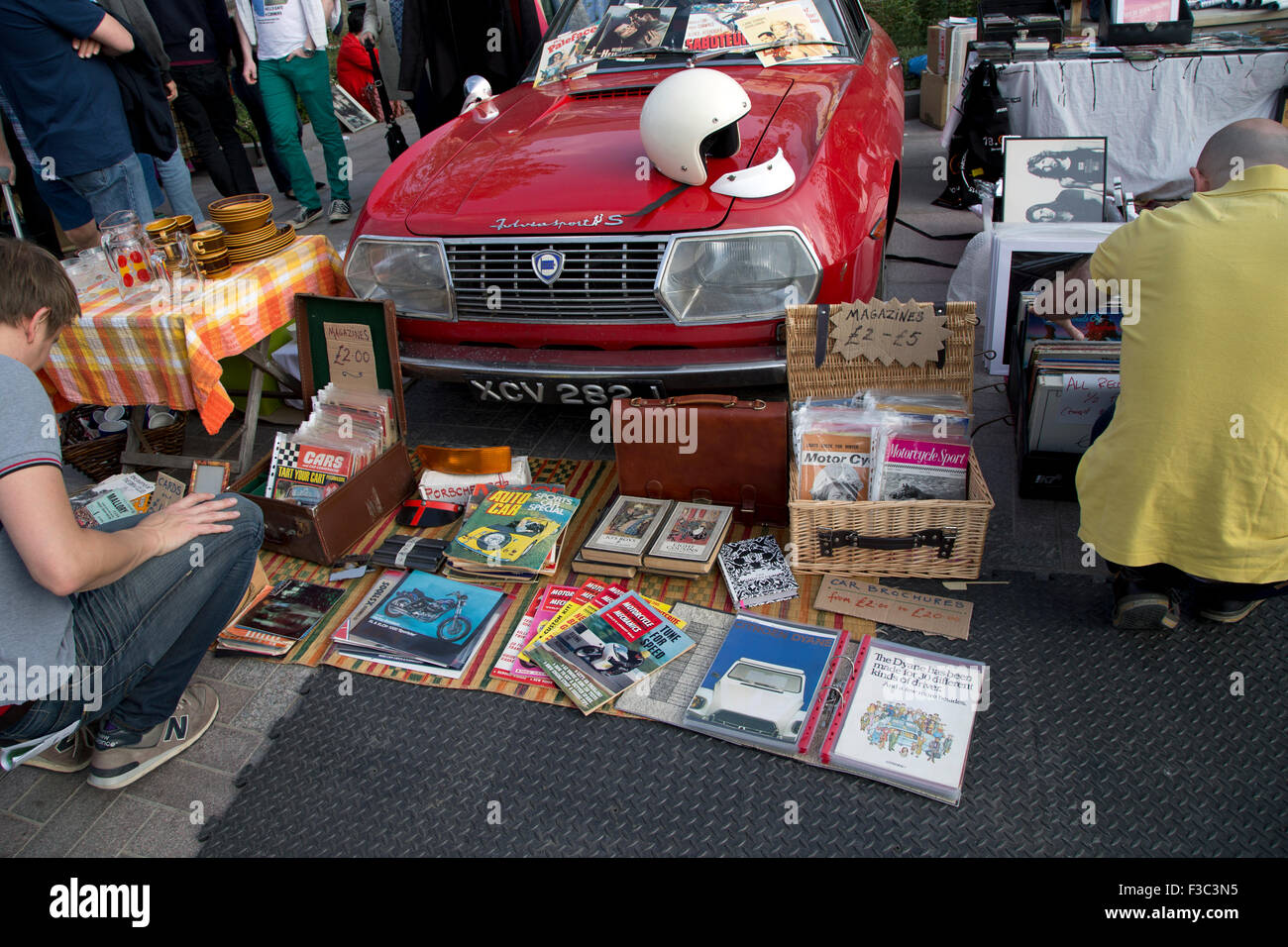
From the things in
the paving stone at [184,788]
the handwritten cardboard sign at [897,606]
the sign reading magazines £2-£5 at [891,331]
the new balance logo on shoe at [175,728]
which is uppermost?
the sign reading magazines £2-£5 at [891,331]

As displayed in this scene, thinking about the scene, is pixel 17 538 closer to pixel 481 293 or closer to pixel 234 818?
pixel 234 818

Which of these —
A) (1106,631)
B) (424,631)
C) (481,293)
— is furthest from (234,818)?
(1106,631)

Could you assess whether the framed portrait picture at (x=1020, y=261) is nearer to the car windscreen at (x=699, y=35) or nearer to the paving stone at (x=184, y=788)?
the car windscreen at (x=699, y=35)

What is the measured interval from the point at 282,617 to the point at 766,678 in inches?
66.3

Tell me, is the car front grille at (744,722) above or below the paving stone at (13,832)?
above

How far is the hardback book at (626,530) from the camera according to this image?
2.91m

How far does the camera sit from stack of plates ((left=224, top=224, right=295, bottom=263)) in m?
3.41

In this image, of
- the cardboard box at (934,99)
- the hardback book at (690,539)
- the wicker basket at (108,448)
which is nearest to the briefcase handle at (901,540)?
the hardback book at (690,539)

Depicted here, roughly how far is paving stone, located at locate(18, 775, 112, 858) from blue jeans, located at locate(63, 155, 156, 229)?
10.2ft

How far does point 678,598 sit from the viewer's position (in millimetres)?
2826

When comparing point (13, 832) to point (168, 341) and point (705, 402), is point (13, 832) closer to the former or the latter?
point (168, 341)

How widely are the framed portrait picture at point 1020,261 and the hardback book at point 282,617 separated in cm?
311

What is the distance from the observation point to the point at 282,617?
286 cm
